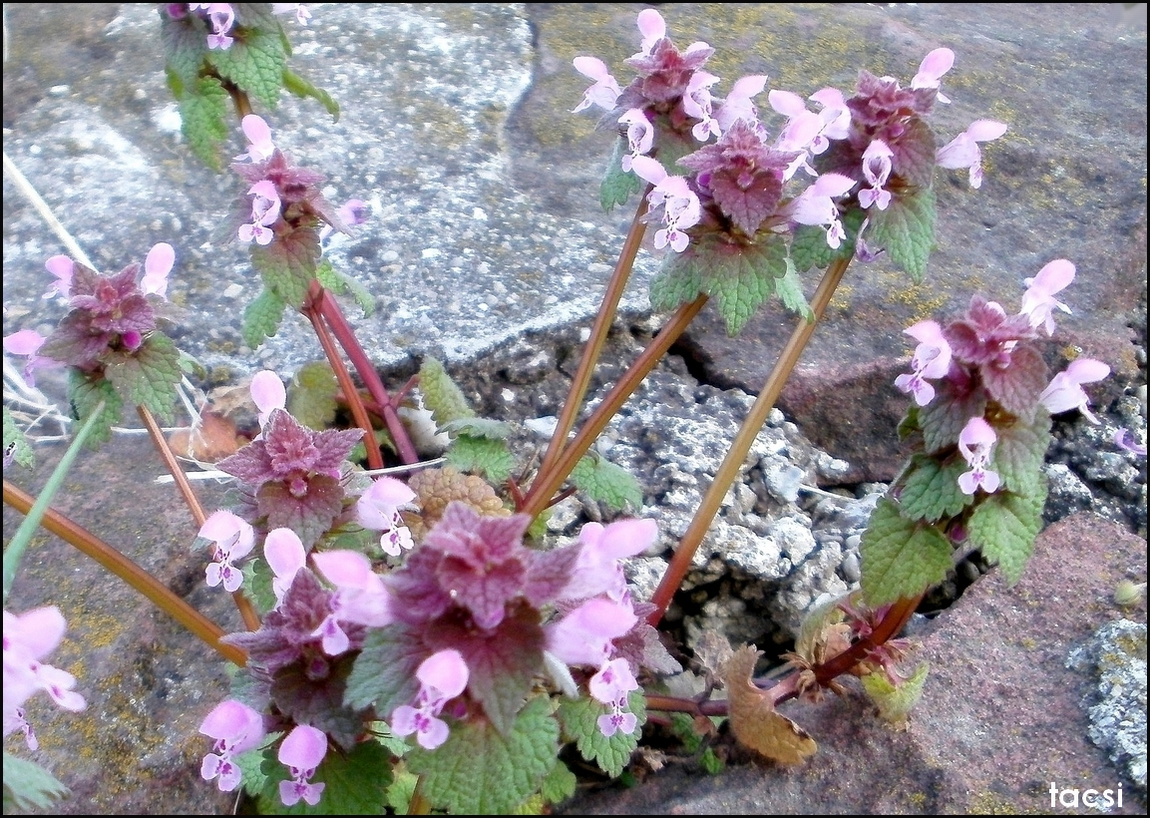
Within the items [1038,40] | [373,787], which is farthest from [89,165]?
[1038,40]

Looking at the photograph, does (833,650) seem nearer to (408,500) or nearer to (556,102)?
(408,500)

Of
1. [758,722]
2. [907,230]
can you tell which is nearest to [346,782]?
[758,722]

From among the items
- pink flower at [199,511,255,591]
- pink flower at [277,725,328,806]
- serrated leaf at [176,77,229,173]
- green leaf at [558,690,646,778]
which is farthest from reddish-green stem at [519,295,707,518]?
serrated leaf at [176,77,229,173]

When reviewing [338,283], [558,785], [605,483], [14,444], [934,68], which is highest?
[934,68]

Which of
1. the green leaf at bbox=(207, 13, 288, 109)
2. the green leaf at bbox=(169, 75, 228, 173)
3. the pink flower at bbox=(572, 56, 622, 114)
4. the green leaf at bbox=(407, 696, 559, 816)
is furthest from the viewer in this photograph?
the green leaf at bbox=(169, 75, 228, 173)

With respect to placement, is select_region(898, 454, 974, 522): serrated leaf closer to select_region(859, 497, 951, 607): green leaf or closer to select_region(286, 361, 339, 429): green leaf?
select_region(859, 497, 951, 607): green leaf

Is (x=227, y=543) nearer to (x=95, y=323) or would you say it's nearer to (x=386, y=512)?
(x=386, y=512)

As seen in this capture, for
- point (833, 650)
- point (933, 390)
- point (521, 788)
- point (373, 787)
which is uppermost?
point (933, 390)
